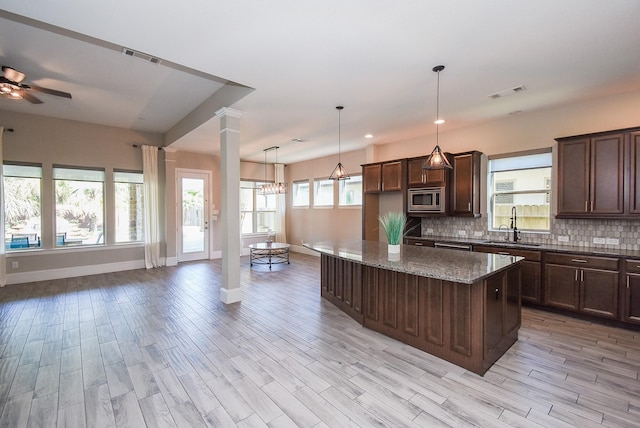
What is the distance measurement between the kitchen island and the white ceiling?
201cm

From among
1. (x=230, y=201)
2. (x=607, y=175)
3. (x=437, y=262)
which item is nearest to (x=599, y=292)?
(x=607, y=175)

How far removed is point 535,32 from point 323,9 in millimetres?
1793

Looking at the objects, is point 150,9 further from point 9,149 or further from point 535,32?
point 9,149

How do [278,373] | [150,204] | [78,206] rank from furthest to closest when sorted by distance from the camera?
[150,204], [78,206], [278,373]

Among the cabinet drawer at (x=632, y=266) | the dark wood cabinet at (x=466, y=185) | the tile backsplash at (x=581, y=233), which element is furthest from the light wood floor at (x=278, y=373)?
the dark wood cabinet at (x=466, y=185)

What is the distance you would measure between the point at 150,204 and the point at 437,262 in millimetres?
6344

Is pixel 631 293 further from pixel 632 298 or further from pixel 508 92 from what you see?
pixel 508 92

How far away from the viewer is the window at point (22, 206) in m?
5.23

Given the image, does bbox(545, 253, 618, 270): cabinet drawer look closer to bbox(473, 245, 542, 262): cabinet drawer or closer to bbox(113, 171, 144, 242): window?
bbox(473, 245, 542, 262): cabinet drawer

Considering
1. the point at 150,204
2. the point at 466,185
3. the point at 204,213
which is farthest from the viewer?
the point at 204,213

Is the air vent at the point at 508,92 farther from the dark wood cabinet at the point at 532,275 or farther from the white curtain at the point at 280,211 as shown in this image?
the white curtain at the point at 280,211

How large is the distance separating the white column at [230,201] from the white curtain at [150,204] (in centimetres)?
333

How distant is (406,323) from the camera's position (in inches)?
114

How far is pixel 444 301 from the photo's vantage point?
8.46 ft
